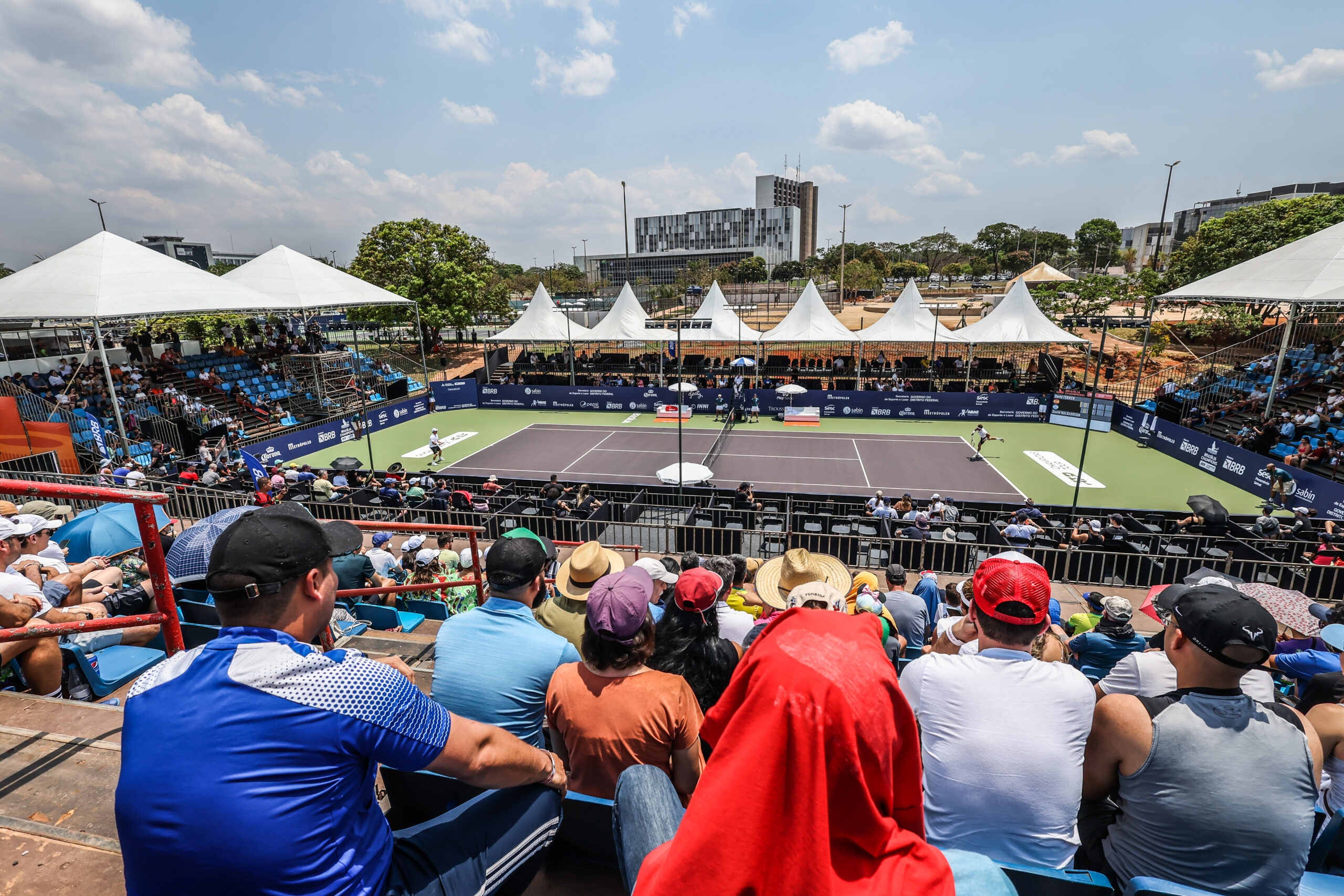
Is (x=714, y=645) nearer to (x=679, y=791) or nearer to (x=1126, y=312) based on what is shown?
(x=679, y=791)

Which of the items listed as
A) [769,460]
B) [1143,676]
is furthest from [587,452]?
[1143,676]

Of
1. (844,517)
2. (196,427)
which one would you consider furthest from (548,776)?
(196,427)

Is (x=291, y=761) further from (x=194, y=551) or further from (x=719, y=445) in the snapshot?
(x=719, y=445)

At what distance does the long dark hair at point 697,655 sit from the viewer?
3.97 metres

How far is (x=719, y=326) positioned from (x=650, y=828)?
4011 cm

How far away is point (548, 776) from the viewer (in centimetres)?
247

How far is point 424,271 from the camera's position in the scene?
53.3 m

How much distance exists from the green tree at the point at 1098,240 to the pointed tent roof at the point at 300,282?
101019 millimetres

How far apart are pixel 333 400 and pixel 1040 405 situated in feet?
132

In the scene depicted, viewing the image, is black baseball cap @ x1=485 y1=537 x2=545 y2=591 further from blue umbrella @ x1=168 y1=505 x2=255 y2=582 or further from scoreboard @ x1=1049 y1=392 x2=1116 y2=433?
scoreboard @ x1=1049 y1=392 x2=1116 y2=433

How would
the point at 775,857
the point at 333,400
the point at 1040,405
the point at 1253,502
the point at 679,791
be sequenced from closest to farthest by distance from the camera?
the point at 775,857, the point at 679,791, the point at 1253,502, the point at 1040,405, the point at 333,400

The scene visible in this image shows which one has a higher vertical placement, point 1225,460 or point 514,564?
point 514,564

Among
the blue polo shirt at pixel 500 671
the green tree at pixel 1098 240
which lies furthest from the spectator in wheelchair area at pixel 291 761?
the green tree at pixel 1098 240

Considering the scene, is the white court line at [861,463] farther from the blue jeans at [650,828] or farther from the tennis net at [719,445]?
the blue jeans at [650,828]
